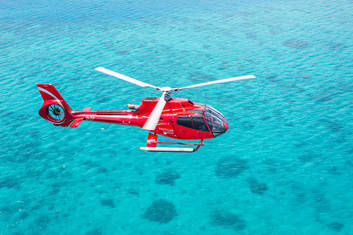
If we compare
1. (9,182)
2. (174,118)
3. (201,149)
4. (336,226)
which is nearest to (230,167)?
(201,149)

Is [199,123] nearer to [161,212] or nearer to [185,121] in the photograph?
[185,121]

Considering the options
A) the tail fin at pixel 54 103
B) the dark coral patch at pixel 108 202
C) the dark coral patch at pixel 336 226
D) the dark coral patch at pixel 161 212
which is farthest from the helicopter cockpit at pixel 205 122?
the tail fin at pixel 54 103

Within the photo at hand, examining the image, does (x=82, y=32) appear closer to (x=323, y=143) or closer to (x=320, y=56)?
(x=320, y=56)

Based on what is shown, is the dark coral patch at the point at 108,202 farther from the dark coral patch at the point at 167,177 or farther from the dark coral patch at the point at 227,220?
the dark coral patch at the point at 227,220

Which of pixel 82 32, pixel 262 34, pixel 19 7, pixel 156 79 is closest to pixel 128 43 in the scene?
pixel 82 32

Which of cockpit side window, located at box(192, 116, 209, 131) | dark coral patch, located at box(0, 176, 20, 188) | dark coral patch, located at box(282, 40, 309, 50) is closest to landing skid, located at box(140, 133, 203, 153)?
cockpit side window, located at box(192, 116, 209, 131)
